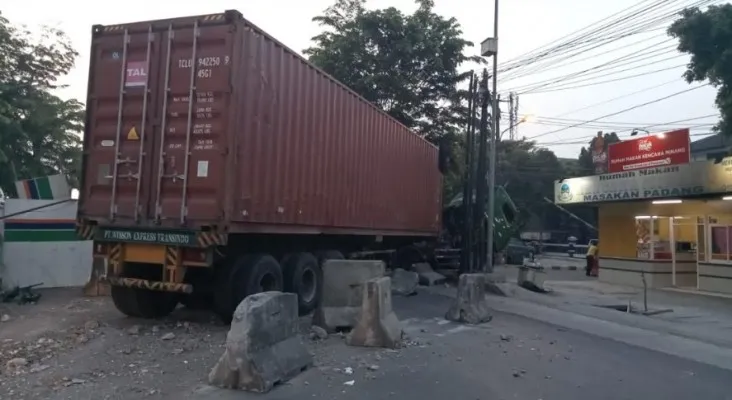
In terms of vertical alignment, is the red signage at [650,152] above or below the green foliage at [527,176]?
below

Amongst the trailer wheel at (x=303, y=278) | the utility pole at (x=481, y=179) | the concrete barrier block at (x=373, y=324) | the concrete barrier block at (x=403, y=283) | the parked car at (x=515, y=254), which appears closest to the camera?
the concrete barrier block at (x=373, y=324)

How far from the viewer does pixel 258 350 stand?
6059 millimetres

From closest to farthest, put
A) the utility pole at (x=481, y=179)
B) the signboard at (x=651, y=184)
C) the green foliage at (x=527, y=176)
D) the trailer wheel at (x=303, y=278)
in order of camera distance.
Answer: the trailer wheel at (x=303, y=278) → the signboard at (x=651, y=184) → the utility pole at (x=481, y=179) → the green foliage at (x=527, y=176)

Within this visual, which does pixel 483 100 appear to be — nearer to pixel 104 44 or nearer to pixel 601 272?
pixel 601 272

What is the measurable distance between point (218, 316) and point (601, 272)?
1461cm

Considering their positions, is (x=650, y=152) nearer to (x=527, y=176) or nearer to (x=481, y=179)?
(x=481, y=179)

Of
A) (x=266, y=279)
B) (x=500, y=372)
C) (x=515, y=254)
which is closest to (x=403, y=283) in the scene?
(x=266, y=279)

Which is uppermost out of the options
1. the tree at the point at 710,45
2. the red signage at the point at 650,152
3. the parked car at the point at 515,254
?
the tree at the point at 710,45

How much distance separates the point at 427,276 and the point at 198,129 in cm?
963

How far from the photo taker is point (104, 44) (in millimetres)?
9273

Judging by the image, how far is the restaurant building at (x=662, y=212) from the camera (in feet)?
52.4

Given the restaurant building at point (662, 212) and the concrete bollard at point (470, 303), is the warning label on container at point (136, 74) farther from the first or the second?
the restaurant building at point (662, 212)

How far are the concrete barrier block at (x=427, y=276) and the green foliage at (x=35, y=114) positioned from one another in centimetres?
980

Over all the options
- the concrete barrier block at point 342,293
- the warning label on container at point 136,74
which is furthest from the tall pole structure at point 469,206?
the warning label on container at point 136,74
